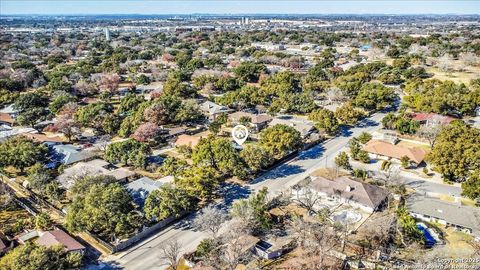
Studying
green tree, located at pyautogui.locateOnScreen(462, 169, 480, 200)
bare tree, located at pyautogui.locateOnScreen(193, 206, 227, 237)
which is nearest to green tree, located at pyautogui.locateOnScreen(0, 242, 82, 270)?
bare tree, located at pyautogui.locateOnScreen(193, 206, 227, 237)

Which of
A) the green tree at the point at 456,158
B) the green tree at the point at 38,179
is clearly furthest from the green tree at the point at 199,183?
the green tree at the point at 456,158

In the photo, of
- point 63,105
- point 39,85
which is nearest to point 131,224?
point 63,105

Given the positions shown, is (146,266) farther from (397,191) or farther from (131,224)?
(397,191)

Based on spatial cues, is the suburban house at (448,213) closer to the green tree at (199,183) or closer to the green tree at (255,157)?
the green tree at (255,157)

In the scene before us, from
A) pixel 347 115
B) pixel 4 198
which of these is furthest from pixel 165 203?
pixel 347 115

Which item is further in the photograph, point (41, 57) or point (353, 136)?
point (41, 57)

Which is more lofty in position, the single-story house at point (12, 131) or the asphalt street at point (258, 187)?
the single-story house at point (12, 131)

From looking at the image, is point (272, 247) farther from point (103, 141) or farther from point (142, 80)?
point (142, 80)
